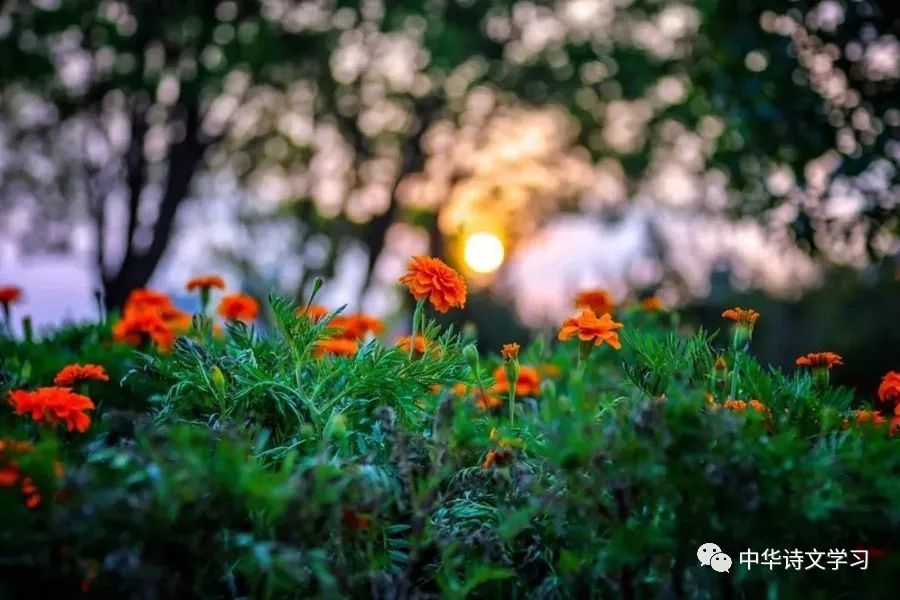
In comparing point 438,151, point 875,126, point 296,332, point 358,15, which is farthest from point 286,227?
point 296,332

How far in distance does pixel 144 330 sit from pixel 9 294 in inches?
30.9

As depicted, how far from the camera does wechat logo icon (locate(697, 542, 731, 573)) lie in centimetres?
229

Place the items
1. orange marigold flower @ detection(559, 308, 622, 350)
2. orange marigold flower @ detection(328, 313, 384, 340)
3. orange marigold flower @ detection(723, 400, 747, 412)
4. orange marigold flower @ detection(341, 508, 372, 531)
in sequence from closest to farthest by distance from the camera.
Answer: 1. orange marigold flower @ detection(341, 508, 372, 531)
2. orange marigold flower @ detection(723, 400, 747, 412)
3. orange marigold flower @ detection(559, 308, 622, 350)
4. orange marigold flower @ detection(328, 313, 384, 340)

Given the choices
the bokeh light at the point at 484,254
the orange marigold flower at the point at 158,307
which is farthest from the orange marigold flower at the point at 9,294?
the bokeh light at the point at 484,254

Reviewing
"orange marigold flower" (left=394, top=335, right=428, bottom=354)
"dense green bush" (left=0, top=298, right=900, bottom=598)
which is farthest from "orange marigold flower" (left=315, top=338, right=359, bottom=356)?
"dense green bush" (left=0, top=298, right=900, bottom=598)

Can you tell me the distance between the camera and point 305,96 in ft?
59.4

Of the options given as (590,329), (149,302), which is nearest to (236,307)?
(149,302)

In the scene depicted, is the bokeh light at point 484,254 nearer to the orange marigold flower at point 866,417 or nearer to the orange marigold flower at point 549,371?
the orange marigold flower at point 549,371

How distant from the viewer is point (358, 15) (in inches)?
616

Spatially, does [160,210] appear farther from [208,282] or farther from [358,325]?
[358,325]

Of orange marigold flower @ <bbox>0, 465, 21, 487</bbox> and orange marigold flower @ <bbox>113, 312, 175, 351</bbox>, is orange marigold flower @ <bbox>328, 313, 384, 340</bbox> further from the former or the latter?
orange marigold flower @ <bbox>0, 465, 21, 487</bbox>

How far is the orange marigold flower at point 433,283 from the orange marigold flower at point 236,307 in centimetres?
149

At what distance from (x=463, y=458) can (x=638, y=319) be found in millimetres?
2490

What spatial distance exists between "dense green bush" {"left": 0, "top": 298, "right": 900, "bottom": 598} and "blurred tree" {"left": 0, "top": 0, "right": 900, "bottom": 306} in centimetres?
877
